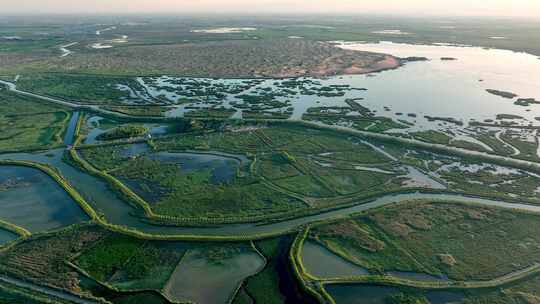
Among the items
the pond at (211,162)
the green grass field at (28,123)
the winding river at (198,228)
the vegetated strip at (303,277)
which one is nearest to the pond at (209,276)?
the vegetated strip at (303,277)

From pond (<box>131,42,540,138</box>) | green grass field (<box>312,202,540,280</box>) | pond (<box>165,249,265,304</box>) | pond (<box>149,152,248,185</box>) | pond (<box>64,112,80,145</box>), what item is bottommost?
pond (<box>165,249,265,304</box>)

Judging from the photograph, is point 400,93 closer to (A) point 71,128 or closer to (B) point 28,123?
(A) point 71,128

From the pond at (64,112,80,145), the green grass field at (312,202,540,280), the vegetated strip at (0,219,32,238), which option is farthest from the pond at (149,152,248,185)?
the vegetated strip at (0,219,32,238)

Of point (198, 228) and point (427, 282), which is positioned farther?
point (198, 228)

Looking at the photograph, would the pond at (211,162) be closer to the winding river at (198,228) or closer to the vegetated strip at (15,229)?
the winding river at (198,228)

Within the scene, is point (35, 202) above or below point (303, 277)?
above

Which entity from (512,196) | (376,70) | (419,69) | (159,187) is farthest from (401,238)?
(419,69)

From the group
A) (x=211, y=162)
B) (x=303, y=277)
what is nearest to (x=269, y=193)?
(x=211, y=162)

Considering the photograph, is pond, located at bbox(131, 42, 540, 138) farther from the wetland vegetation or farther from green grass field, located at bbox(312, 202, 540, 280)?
green grass field, located at bbox(312, 202, 540, 280)
